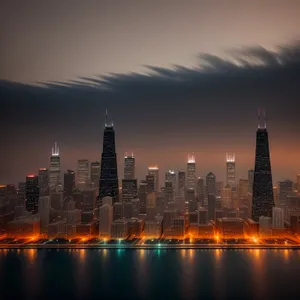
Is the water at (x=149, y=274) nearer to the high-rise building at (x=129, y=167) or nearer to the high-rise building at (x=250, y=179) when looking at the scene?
the high-rise building at (x=129, y=167)

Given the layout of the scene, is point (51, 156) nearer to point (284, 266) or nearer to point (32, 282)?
point (32, 282)

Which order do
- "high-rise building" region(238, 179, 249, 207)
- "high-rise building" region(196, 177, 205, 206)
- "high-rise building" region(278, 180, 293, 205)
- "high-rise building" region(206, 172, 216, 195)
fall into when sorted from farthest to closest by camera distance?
"high-rise building" region(196, 177, 205, 206) → "high-rise building" region(238, 179, 249, 207) → "high-rise building" region(206, 172, 216, 195) → "high-rise building" region(278, 180, 293, 205)

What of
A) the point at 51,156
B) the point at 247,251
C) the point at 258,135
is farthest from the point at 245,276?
the point at 51,156

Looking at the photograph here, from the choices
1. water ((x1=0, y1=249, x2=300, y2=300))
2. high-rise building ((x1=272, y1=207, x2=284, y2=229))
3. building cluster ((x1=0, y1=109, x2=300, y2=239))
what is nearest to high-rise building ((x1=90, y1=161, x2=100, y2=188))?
building cluster ((x1=0, y1=109, x2=300, y2=239))

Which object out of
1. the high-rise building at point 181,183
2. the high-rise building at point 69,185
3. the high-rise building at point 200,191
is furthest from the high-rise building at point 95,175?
the high-rise building at point 200,191

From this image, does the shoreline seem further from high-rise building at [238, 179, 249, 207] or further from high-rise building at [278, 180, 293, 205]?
high-rise building at [238, 179, 249, 207]
